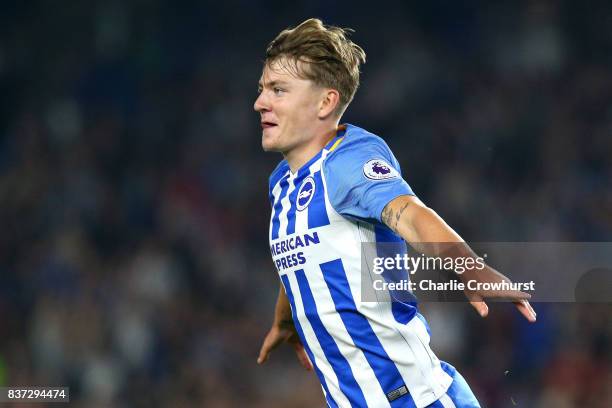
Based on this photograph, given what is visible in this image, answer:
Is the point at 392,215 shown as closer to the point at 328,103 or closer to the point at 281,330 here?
the point at 328,103

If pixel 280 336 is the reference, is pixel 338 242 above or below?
above

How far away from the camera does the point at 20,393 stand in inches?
245

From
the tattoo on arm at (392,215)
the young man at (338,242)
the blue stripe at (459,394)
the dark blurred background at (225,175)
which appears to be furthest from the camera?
the dark blurred background at (225,175)

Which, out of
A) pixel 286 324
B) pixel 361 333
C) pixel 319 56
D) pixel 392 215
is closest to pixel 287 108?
pixel 319 56

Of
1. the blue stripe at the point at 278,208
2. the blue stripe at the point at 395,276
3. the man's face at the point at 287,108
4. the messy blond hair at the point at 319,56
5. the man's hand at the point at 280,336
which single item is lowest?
the man's hand at the point at 280,336

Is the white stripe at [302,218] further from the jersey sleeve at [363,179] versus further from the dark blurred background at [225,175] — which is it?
the dark blurred background at [225,175]

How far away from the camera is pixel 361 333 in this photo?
9.61 feet

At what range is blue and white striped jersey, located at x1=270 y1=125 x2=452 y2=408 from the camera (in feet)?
9.54

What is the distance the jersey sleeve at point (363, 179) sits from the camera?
108 inches

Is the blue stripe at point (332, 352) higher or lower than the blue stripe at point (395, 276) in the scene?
lower

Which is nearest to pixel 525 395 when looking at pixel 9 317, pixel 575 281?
pixel 575 281

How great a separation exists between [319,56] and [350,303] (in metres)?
0.90

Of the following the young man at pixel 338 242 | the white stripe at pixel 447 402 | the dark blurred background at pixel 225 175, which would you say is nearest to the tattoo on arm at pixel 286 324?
the young man at pixel 338 242

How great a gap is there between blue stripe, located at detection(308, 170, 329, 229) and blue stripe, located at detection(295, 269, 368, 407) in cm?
19
